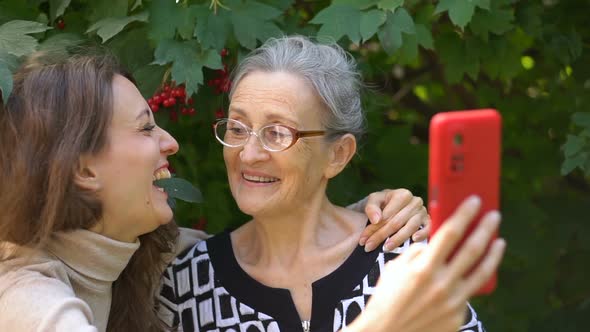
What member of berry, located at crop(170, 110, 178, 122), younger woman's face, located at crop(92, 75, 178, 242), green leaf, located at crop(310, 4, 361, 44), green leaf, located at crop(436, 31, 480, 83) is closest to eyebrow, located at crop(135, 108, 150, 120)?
younger woman's face, located at crop(92, 75, 178, 242)

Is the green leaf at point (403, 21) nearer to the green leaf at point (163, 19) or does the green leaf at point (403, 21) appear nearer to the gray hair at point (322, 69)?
the gray hair at point (322, 69)

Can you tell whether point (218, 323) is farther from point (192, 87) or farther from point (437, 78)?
point (437, 78)

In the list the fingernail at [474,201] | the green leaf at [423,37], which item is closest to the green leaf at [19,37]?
the green leaf at [423,37]

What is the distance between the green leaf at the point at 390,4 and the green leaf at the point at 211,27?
Result: 0.44 m

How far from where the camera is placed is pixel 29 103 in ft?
7.93

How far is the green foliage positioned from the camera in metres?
2.76

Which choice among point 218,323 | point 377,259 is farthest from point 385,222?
point 218,323

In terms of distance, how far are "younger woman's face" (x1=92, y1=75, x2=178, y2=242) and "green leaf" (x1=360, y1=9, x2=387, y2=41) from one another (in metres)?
0.64

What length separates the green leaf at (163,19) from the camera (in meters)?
2.76

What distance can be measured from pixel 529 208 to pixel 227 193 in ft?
4.38

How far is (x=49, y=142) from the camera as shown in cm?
240

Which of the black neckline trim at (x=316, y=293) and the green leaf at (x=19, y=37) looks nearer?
the green leaf at (x=19, y=37)

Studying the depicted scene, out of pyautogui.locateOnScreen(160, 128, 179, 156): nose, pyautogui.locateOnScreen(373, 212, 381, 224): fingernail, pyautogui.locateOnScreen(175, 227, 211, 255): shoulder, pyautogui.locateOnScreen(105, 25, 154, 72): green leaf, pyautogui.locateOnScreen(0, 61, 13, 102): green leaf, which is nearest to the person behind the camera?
pyautogui.locateOnScreen(0, 61, 13, 102): green leaf

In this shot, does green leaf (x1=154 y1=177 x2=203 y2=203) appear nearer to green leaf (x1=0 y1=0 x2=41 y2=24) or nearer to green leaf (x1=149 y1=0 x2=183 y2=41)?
green leaf (x1=149 y1=0 x2=183 y2=41)
